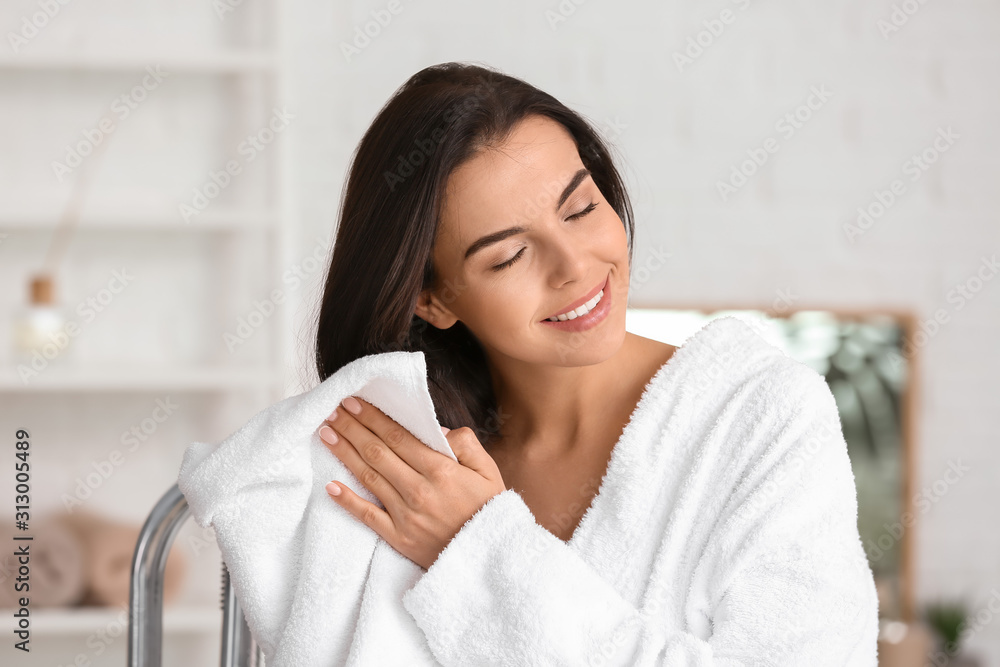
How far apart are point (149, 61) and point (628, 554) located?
140 cm

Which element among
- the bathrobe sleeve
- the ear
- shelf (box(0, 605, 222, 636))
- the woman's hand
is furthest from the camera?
shelf (box(0, 605, 222, 636))

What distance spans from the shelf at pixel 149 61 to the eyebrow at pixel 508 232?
1.05 meters

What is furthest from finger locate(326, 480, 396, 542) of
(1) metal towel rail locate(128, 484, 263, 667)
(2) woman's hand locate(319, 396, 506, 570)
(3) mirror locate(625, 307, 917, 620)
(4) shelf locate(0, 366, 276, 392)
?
(3) mirror locate(625, 307, 917, 620)

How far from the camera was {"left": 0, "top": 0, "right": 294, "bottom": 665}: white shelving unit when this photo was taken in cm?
177

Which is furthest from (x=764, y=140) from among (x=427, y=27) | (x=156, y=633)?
(x=156, y=633)

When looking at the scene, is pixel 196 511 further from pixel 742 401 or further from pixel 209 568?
pixel 209 568

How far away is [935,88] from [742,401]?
1.62 m

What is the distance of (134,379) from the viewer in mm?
1762

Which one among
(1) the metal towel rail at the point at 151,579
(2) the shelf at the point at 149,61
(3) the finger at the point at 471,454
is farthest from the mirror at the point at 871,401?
(1) the metal towel rail at the point at 151,579

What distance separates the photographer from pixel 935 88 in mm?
2160

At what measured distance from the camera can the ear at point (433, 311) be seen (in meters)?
1.04

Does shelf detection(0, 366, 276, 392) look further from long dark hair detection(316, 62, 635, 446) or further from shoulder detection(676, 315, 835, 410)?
shoulder detection(676, 315, 835, 410)

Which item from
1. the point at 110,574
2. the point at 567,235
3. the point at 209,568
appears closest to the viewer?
the point at 567,235

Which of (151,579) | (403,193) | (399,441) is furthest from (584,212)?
(151,579)
